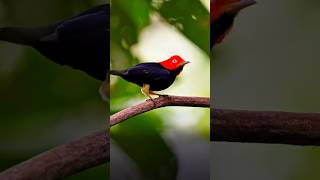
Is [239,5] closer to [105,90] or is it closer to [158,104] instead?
[158,104]

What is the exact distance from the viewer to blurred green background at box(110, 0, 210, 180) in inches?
77.5

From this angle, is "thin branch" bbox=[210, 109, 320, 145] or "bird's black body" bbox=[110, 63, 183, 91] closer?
"thin branch" bbox=[210, 109, 320, 145]

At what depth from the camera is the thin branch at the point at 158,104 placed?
1.96 metres

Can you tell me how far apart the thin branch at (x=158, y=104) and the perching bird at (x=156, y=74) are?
0.04 meters

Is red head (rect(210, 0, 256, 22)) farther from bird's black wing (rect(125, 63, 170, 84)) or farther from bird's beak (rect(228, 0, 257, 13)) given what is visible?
Result: bird's black wing (rect(125, 63, 170, 84))

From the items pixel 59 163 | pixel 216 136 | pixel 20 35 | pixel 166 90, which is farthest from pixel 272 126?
pixel 20 35

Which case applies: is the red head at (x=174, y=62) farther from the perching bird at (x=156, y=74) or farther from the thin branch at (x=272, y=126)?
the thin branch at (x=272, y=126)

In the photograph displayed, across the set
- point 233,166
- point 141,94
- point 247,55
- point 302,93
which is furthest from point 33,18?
point 302,93

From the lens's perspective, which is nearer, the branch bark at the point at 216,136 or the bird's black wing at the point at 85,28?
the branch bark at the point at 216,136

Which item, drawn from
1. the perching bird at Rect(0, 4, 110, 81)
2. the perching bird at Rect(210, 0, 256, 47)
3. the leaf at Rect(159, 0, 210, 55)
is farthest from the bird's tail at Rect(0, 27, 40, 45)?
the perching bird at Rect(210, 0, 256, 47)

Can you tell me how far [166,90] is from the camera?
202 centimetres

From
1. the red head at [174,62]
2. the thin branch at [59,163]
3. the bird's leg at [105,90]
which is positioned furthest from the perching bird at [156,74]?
the thin branch at [59,163]

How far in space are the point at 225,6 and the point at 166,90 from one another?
0.46 meters

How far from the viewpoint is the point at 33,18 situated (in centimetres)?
189
